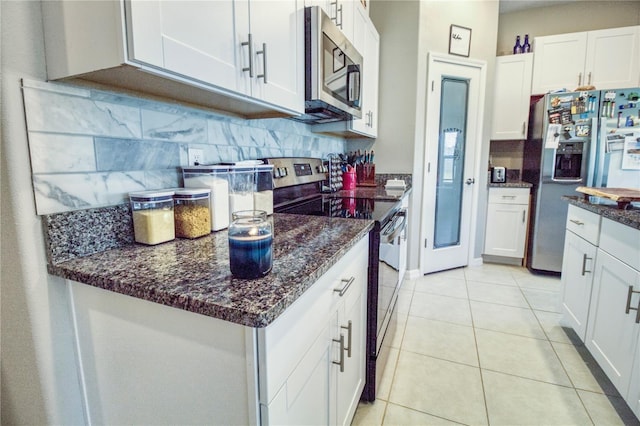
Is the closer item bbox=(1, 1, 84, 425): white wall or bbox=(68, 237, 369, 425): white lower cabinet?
bbox=(68, 237, 369, 425): white lower cabinet

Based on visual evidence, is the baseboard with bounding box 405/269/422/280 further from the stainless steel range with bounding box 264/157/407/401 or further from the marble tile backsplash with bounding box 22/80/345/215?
the marble tile backsplash with bounding box 22/80/345/215

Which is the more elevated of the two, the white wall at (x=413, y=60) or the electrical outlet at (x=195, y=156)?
the white wall at (x=413, y=60)

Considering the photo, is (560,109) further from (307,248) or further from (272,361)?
(272,361)

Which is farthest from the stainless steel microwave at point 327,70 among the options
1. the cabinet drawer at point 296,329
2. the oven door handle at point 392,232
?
the cabinet drawer at point 296,329

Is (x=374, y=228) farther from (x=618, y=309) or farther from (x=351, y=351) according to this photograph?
(x=618, y=309)

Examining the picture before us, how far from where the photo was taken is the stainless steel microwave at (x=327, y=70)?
1.34m

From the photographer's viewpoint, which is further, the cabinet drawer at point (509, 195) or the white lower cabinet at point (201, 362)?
the cabinet drawer at point (509, 195)

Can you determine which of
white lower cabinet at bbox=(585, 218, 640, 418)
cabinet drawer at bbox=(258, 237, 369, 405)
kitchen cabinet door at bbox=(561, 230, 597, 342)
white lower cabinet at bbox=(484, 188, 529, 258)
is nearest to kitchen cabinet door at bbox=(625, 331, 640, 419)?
white lower cabinet at bbox=(585, 218, 640, 418)

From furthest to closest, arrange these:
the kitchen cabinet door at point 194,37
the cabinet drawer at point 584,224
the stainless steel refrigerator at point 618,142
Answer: the stainless steel refrigerator at point 618,142 < the cabinet drawer at point 584,224 < the kitchen cabinet door at point 194,37

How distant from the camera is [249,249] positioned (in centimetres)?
63

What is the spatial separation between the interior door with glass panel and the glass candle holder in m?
2.57

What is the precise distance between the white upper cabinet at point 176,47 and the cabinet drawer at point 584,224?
1743mm

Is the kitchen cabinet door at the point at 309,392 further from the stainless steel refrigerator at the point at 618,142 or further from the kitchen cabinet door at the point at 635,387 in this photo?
the stainless steel refrigerator at the point at 618,142

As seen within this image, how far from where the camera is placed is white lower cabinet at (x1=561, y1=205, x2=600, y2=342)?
1667mm
